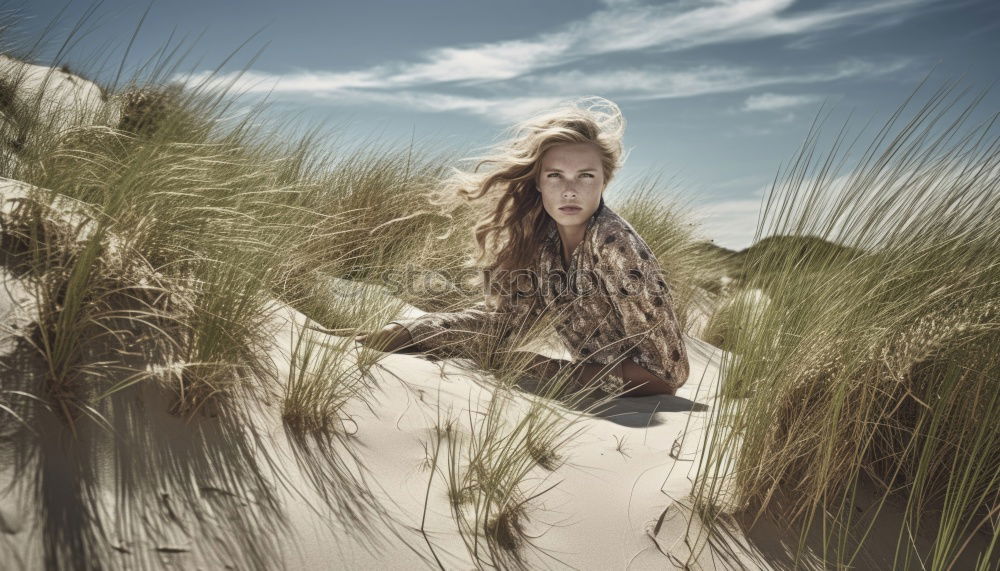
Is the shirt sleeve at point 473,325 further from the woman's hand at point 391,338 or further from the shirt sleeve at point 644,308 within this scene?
the shirt sleeve at point 644,308

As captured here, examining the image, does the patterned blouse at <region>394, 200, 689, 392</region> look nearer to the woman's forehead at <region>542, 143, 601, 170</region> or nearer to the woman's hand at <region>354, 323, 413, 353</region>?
the woman's hand at <region>354, 323, 413, 353</region>

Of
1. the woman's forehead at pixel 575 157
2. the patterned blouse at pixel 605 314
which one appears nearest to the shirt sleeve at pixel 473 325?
the patterned blouse at pixel 605 314

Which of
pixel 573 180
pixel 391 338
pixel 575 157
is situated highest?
pixel 575 157

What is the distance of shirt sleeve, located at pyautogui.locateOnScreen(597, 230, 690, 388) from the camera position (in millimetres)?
2770

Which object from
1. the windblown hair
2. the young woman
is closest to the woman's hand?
the young woman

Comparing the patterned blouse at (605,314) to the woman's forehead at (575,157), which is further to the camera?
the woman's forehead at (575,157)

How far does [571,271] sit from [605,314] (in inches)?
11.2

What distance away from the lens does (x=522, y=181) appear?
10.4 ft

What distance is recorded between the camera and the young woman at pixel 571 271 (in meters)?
2.78

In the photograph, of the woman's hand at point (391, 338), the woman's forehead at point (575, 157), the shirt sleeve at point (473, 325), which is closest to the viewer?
the woman's hand at point (391, 338)

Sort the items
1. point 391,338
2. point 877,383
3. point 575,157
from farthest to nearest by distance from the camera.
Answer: point 575,157
point 391,338
point 877,383

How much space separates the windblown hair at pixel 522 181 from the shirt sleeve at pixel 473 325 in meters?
0.17

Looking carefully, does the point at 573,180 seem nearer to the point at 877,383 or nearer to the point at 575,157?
the point at 575,157

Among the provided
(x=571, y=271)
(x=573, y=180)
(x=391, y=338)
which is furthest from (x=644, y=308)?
(x=391, y=338)
